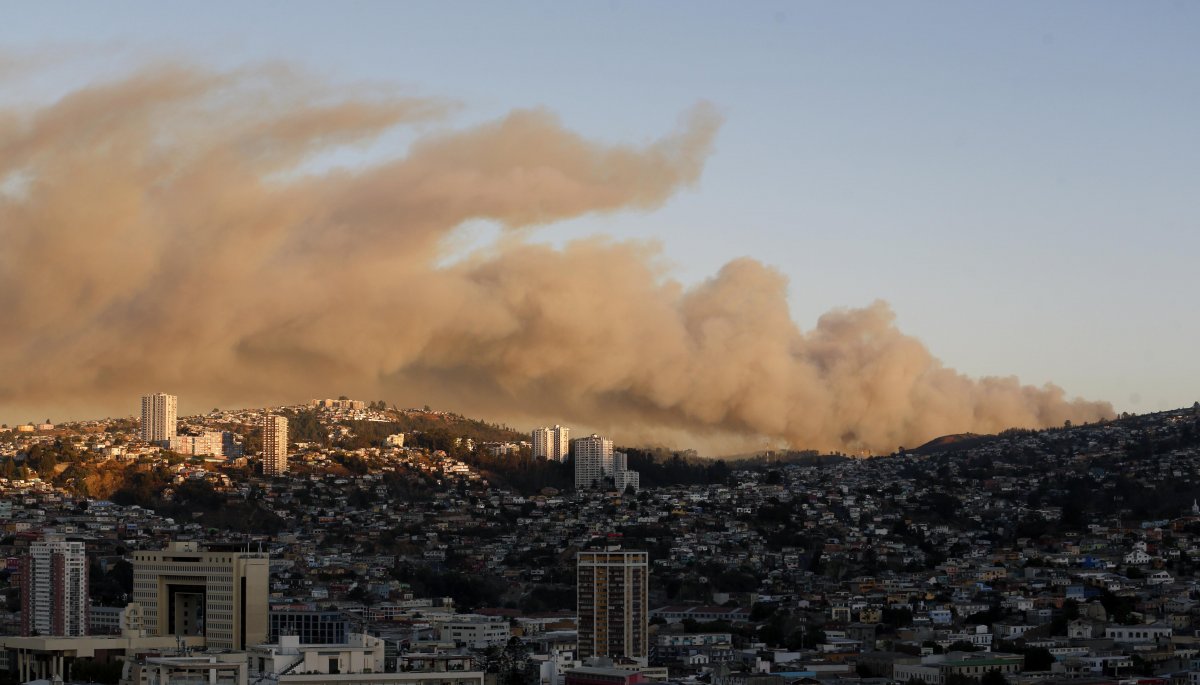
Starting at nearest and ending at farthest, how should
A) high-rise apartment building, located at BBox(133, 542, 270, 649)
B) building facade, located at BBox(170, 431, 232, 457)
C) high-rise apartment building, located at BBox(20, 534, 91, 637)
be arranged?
high-rise apartment building, located at BBox(133, 542, 270, 649)
high-rise apartment building, located at BBox(20, 534, 91, 637)
building facade, located at BBox(170, 431, 232, 457)

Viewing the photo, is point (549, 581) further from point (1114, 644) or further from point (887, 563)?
A: point (1114, 644)

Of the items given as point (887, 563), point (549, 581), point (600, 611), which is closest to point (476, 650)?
point (600, 611)

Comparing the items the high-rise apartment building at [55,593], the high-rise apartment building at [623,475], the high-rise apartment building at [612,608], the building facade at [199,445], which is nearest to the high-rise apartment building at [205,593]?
the high-rise apartment building at [55,593]

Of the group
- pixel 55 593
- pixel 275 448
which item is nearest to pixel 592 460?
pixel 275 448

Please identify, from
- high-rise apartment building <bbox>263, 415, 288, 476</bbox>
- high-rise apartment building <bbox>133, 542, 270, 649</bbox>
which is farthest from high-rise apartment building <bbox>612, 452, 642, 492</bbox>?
high-rise apartment building <bbox>133, 542, 270, 649</bbox>

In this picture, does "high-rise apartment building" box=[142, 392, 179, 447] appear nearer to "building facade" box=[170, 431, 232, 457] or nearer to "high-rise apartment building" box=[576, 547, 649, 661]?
"building facade" box=[170, 431, 232, 457]

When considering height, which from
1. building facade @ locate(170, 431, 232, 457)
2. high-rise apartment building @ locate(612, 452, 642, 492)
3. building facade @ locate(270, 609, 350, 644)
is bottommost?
building facade @ locate(270, 609, 350, 644)

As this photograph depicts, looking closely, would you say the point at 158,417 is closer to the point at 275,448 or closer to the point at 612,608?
the point at 275,448

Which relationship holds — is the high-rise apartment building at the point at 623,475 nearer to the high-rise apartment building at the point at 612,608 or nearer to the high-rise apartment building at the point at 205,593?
the high-rise apartment building at the point at 612,608
